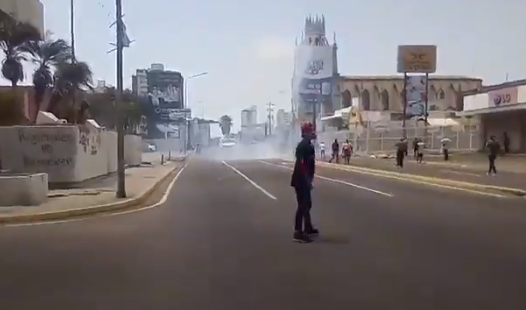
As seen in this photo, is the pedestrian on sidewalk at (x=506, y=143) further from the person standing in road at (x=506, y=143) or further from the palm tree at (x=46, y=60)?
the palm tree at (x=46, y=60)

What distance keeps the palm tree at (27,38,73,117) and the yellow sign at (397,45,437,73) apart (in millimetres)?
49103

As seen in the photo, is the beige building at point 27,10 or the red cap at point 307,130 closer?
the red cap at point 307,130

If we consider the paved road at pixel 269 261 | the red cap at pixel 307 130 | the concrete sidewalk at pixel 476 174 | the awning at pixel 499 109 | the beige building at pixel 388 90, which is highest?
the beige building at pixel 388 90

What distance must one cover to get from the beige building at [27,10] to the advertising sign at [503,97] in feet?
108

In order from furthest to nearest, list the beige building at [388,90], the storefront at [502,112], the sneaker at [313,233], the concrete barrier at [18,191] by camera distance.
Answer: the beige building at [388,90] < the storefront at [502,112] < the concrete barrier at [18,191] < the sneaker at [313,233]

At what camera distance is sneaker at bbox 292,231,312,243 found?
500 inches

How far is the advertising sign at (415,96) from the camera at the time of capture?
3616 inches

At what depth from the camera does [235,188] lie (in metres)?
28.4

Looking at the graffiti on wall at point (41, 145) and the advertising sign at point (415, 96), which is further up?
the advertising sign at point (415, 96)

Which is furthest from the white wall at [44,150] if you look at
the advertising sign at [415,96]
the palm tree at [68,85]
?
the advertising sign at [415,96]

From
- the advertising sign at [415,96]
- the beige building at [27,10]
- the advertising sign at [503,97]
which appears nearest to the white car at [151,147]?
the advertising sign at [415,96]

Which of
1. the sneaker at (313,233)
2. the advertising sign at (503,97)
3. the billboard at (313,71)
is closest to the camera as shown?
the sneaker at (313,233)

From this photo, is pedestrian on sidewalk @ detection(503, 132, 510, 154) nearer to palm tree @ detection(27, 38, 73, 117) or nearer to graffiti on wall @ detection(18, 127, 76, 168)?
palm tree @ detection(27, 38, 73, 117)

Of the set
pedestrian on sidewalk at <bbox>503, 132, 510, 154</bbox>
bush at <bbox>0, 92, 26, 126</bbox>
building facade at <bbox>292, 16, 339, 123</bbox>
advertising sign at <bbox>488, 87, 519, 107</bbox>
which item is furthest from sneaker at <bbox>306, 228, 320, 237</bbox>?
building facade at <bbox>292, 16, 339, 123</bbox>
